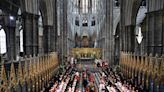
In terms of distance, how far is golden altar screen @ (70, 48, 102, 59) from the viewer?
37188 mm

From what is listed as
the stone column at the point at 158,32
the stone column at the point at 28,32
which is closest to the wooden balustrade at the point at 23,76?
the stone column at the point at 28,32

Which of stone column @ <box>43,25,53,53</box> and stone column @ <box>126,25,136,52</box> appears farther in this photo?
stone column @ <box>43,25,53,53</box>

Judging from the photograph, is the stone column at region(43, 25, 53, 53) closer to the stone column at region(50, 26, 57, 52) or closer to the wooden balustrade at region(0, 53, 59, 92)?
the stone column at region(50, 26, 57, 52)

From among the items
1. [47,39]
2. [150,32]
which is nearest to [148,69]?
[150,32]

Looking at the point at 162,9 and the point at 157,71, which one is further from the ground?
the point at 162,9

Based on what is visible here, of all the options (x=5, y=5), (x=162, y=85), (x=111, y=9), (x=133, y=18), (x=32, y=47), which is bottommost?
(x=162, y=85)

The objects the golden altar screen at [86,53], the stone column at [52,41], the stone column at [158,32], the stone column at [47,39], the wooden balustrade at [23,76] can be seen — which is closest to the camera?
the wooden balustrade at [23,76]

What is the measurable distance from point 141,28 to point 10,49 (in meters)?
22.0

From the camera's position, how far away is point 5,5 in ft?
59.0

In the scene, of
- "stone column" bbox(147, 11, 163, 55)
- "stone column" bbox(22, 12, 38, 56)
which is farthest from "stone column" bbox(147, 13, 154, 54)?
"stone column" bbox(22, 12, 38, 56)

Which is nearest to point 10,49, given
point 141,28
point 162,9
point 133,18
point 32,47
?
point 32,47

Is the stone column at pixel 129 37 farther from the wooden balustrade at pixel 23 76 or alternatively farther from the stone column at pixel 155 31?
the wooden balustrade at pixel 23 76

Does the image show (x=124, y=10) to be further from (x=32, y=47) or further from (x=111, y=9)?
(x=32, y=47)

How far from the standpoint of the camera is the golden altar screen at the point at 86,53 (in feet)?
122
